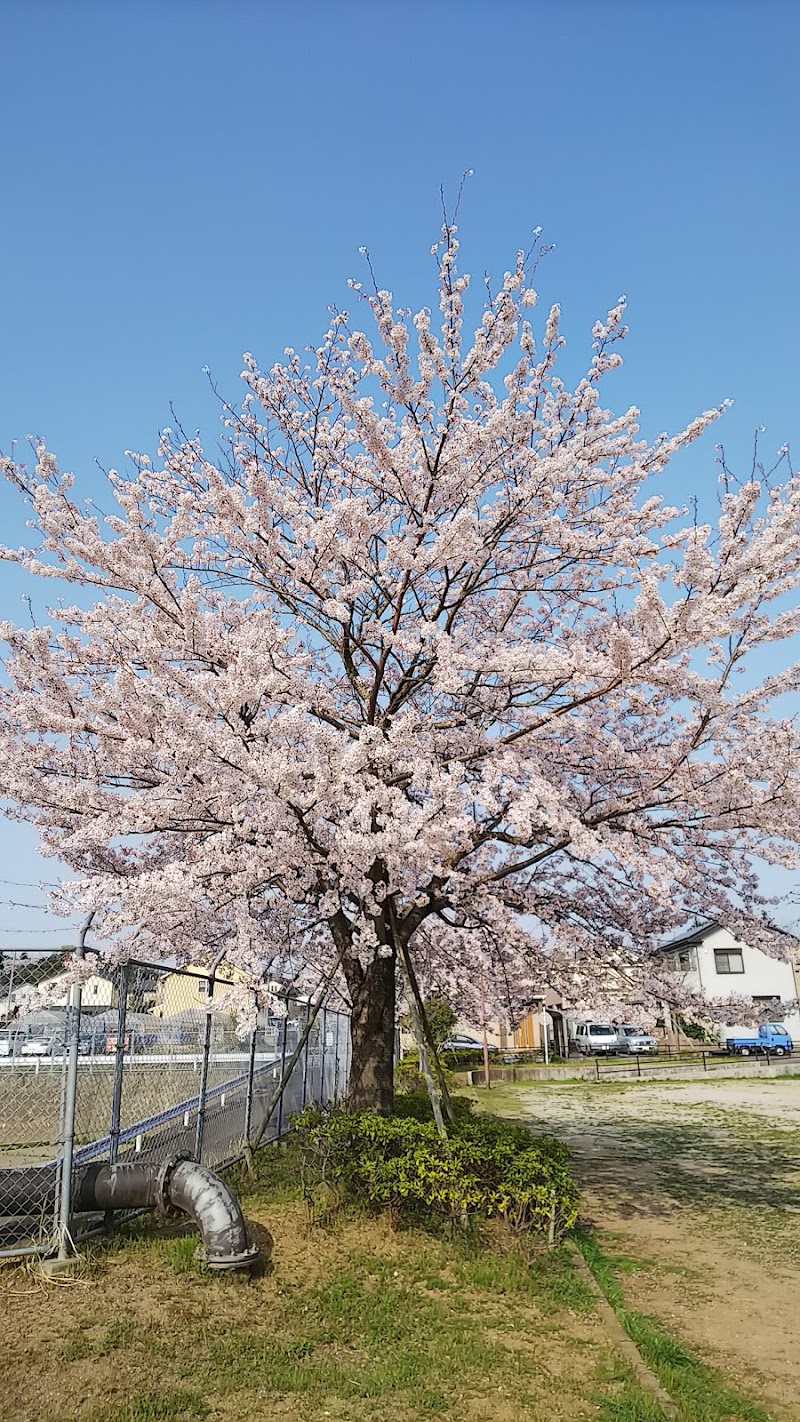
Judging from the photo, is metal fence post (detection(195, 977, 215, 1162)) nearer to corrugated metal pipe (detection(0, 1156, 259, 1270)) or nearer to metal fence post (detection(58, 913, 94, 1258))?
corrugated metal pipe (detection(0, 1156, 259, 1270))

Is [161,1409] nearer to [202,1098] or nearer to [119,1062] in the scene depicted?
[119,1062]

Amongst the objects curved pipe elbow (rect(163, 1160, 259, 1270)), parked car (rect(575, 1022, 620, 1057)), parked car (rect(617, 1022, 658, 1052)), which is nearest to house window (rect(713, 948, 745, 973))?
parked car (rect(617, 1022, 658, 1052))

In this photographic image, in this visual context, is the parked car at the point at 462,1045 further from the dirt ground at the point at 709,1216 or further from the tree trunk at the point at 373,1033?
the tree trunk at the point at 373,1033

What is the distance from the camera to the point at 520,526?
31.0 feet

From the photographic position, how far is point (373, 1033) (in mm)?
9586

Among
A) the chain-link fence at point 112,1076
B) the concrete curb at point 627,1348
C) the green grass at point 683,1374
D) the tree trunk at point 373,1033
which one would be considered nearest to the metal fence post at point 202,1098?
the chain-link fence at point 112,1076

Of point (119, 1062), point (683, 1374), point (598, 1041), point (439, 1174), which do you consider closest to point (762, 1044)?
point (598, 1041)

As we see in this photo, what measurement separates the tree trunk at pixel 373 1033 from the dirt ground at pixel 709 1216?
2590 millimetres

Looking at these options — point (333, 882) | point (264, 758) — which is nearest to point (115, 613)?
point (264, 758)

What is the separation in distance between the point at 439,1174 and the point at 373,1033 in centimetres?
218

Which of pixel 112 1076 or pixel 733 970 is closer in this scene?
pixel 112 1076

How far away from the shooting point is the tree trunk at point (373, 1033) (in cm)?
943

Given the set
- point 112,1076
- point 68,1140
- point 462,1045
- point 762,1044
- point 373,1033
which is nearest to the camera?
point 68,1140

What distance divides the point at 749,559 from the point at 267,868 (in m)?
5.02
